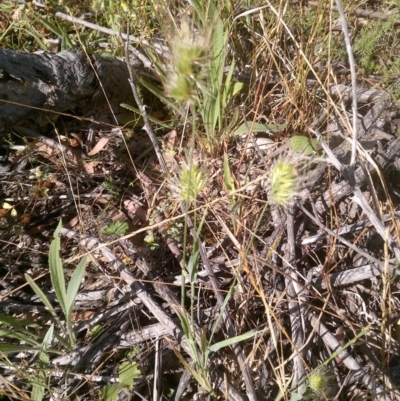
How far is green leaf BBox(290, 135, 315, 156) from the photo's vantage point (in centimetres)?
124

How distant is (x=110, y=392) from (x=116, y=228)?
17.8 inches

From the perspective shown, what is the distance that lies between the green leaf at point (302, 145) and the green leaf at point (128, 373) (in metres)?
0.74

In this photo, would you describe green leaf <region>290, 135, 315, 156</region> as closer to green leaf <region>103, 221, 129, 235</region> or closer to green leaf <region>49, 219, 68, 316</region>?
green leaf <region>103, 221, 129, 235</region>

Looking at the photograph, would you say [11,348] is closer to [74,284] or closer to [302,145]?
[74,284]

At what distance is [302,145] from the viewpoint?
1.25 metres

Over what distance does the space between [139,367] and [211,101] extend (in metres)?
0.80

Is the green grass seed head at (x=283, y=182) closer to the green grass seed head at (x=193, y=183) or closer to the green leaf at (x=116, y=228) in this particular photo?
the green grass seed head at (x=193, y=183)

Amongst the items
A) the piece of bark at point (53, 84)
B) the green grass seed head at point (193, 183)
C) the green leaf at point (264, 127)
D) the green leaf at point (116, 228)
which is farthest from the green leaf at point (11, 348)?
the green leaf at point (264, 127)

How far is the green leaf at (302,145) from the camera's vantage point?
1.24m

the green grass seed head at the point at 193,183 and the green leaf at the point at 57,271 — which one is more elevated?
the green grass seed head at the point at 193,183

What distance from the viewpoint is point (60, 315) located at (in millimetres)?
1269

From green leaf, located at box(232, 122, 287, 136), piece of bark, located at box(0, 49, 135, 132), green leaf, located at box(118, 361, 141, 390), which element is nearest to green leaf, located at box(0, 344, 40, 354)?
green leaf, located at box(118, 361, 141, 390)

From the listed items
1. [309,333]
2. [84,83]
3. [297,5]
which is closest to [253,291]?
[309,333]

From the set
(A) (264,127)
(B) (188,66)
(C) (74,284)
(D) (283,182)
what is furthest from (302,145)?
(C) (74,284)
